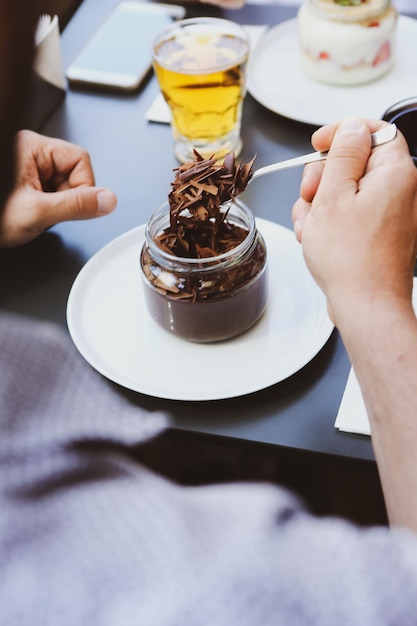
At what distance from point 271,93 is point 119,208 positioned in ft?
1.19

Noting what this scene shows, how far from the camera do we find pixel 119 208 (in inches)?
43.1

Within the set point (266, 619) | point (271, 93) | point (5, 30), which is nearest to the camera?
point (5, 30)

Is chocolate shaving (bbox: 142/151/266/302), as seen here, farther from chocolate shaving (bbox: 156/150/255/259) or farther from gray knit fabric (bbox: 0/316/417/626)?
gray knit fabric (bbox: 0/316/417/626)

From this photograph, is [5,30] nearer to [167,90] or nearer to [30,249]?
[30,249]

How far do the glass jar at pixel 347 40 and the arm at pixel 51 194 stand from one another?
46 cm

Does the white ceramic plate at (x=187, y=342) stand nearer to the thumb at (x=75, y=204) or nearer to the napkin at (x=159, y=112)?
the thumb at (x=75, y=204)

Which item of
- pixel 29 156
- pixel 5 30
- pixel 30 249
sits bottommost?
pixel 30 249

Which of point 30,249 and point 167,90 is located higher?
point 167,90

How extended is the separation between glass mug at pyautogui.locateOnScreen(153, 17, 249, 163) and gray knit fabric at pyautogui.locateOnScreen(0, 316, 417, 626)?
56cm

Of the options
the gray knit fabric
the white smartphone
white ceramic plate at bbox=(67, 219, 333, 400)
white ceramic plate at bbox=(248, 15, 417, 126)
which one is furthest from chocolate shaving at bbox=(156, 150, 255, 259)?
the white smartphone

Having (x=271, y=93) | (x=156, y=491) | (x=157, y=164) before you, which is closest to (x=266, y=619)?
(x=156, y=491)

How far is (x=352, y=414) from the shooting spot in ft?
2.56

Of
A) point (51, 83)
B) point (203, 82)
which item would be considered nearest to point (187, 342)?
point (203, 82)

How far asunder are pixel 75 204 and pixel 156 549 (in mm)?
507
